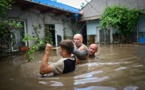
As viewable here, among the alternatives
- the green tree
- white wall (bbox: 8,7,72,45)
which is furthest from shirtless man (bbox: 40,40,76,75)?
the green tree

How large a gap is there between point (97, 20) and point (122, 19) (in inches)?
148

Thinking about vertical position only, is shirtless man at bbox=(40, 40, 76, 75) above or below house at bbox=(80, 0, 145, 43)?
below

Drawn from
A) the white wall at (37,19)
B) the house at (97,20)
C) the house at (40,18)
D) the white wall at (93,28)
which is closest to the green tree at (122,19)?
the house at (97,20)

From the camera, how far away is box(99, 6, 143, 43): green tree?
1390cm

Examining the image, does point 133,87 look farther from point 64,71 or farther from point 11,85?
point 11,85

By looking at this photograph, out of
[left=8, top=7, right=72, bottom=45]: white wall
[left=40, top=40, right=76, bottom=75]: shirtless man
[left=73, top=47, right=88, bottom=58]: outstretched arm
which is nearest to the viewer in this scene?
[left=40, top=40, right=76, bottom=75]: shirtless man

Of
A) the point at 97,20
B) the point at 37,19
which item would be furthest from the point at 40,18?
the point at 97,20

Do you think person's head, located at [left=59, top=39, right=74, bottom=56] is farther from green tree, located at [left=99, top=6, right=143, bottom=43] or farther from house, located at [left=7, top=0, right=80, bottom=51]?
green tree, located at [left=99, top=6, right=143, bottom=43]

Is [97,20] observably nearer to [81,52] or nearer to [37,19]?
[37,19]

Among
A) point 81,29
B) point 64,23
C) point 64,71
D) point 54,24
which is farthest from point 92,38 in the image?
point 64,71

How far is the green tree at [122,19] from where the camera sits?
45.6 feet

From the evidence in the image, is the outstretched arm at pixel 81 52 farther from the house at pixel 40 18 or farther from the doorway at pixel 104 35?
the doorway at pixel 104 35

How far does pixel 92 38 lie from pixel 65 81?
49.9ft

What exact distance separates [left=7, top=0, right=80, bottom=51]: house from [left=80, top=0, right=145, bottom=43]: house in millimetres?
1515
